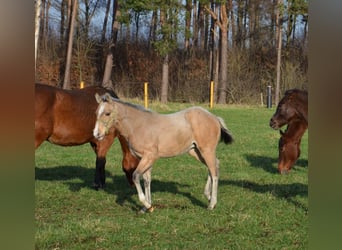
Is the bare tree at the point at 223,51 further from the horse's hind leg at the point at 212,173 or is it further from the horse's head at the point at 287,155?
the horse's hind leg at the point at 212,173

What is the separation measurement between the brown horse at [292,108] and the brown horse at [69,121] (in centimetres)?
267

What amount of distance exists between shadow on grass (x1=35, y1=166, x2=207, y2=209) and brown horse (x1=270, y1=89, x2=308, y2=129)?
2.08 metres

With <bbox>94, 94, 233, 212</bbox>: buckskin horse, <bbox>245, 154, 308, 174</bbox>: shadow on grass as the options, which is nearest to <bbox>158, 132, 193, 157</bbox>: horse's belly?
<bbox>94, 94, 233, 212</bbox>: buckskin horse

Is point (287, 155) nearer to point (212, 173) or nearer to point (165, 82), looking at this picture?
point (212, 173)

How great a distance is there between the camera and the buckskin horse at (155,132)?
5.62m

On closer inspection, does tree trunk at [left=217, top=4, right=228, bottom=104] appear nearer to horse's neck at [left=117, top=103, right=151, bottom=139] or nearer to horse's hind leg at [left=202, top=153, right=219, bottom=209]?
horse's hind leg at [left=202, top=153, right=219, bottom=209]

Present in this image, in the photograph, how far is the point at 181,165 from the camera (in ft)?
32.0

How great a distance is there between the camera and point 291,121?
8.27 m

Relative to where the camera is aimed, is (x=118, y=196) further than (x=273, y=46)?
No

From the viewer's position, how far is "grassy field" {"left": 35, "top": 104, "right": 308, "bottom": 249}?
188 inches
